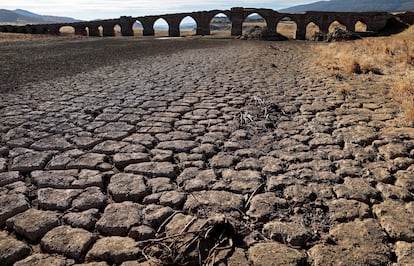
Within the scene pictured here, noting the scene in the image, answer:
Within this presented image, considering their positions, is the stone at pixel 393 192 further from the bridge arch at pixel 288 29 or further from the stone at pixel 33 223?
the bridge arch at pixel 288 29

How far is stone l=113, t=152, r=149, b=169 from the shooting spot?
135 inches

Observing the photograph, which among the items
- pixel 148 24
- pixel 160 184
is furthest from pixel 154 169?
pixel 148 24

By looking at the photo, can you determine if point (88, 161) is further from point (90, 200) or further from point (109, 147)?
point (90, 200)

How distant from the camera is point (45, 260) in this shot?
6.96ft

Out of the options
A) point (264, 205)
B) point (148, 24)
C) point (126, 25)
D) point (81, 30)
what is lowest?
point (264, 205)

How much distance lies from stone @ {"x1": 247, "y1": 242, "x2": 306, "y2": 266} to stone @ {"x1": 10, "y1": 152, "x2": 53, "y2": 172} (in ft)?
7.54

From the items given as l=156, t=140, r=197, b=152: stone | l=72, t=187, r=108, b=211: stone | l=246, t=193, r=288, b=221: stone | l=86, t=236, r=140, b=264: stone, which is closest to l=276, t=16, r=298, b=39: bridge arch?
l=156, t=140, r=197, b=152: stone

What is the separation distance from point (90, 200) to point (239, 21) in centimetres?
3539

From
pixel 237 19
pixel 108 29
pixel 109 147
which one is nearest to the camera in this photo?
pixel 109 147

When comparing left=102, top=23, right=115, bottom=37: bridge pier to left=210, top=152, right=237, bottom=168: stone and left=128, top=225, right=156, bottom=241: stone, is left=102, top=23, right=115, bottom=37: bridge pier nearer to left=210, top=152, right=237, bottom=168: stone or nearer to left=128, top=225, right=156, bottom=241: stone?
left=210, top=152, right=237, bottom=168: stone

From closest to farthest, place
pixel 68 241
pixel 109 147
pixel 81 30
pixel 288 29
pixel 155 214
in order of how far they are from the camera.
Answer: pixel 68 241, pixel 155 214, pixel 109 147, pixel 81 30, pixel 288 29

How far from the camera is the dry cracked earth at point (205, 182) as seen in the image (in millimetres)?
2215

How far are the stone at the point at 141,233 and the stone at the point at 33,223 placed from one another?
582mm

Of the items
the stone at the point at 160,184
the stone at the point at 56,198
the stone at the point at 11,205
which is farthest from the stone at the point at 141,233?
the stone at the point at 11,205
